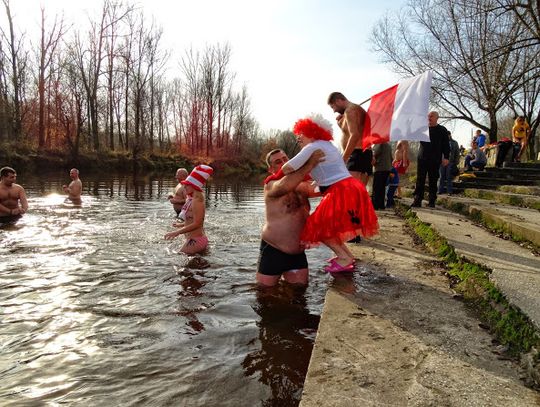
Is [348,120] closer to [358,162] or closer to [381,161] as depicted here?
[358,162]

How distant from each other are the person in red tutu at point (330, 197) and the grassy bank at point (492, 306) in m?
0.98

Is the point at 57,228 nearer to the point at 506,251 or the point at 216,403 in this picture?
the point at 216,403

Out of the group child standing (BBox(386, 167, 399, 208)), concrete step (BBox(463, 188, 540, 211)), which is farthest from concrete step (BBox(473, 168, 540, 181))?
child standing (BBox(386, 167, 399, 208))

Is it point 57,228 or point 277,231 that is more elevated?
point 277,231

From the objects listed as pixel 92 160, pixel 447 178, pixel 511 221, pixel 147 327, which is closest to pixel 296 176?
pixel 147 327

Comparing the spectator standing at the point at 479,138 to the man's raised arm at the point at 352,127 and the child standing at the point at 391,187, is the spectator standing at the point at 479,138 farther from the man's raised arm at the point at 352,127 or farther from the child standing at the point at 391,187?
the man's raised arm at the point at 352,127

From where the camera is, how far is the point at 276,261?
405 cm

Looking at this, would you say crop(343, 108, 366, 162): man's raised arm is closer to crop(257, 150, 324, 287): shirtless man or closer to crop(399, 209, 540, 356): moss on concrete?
crop(257, 150, 324, 287): shirtless man

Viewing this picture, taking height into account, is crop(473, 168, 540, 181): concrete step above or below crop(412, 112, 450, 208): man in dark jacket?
below

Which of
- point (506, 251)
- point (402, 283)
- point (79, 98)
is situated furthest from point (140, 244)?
point (79, 98)

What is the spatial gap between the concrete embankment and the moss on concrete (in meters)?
0.08

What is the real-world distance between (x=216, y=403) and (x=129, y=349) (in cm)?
99

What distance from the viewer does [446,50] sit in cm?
2278

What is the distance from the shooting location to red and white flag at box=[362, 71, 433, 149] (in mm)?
5961
